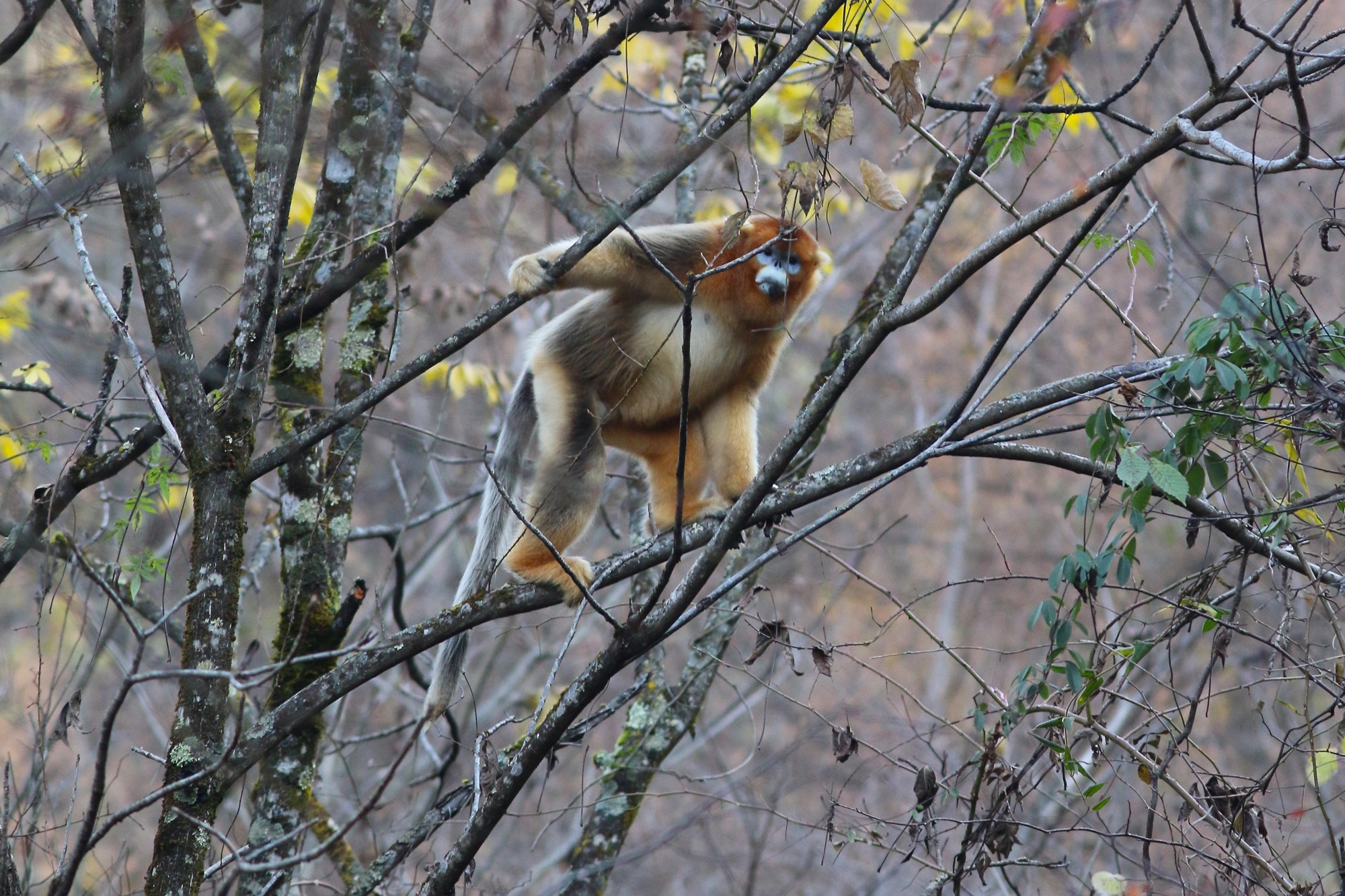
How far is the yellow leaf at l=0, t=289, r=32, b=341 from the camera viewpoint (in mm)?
3062

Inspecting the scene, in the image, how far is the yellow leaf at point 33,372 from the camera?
3787 millimetres

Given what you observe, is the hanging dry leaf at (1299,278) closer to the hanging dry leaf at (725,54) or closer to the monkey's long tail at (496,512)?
the hanging dry leaf at (725,54)

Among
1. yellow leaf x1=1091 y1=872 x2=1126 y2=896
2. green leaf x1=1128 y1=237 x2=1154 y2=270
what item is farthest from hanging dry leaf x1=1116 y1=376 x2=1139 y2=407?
yellow leaf x1=1091 y1=872 x2=1126 y2=896

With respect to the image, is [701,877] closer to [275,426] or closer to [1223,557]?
[275,426]

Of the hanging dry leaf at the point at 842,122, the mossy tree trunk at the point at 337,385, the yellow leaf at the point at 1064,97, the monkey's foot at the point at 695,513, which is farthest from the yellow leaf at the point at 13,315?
the yellow leaf at the point at 1064,97

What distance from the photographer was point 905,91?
2844 mm

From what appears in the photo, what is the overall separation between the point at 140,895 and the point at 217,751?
33.8 inches

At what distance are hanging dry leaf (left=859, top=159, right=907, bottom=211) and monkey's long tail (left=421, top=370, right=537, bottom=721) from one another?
1972 mm

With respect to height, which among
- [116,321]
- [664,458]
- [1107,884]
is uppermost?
[664,458]

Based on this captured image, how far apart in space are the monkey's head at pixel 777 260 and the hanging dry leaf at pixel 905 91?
67.4 inches

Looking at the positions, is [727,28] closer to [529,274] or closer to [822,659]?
[529,274]

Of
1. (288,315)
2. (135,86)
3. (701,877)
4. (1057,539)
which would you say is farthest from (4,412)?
(1057,539)

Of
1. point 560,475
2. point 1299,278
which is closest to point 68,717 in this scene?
point 560,475

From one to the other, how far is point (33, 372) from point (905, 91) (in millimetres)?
3040
